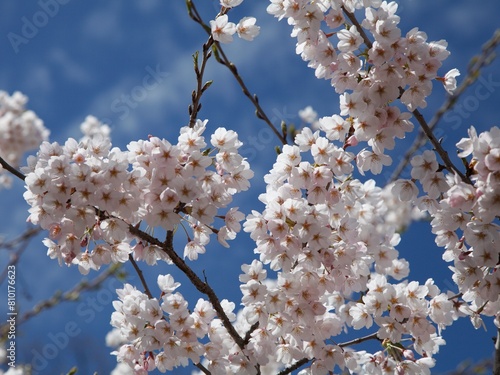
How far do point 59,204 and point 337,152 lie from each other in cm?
133

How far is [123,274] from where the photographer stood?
215 inches

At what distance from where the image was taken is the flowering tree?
2.32m

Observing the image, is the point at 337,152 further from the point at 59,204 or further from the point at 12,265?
the point at 12,265

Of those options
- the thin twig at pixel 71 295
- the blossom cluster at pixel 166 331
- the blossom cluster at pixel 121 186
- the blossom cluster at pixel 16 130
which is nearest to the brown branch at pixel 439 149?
the blossom cluster at pixel 121 186

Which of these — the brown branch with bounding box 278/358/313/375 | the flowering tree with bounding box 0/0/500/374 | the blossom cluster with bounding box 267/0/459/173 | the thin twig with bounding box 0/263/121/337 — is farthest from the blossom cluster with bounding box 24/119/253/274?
the thin twig with bounding box 0/263/121/337

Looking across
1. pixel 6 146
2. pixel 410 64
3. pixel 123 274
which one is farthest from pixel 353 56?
pixel 6 146

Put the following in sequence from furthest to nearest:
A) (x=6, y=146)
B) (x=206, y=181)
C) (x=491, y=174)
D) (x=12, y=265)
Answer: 1. (x=6, y=146)
2. (x=12, y=265)
3. (x=206, y=181)
4. (x=491, y=174)

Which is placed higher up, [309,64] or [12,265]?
[12,265]

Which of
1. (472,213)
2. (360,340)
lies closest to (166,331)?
(360,340)

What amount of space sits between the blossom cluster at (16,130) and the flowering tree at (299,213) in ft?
21.4

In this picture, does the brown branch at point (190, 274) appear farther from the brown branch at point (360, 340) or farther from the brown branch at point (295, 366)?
the brown branch at point (360, 340)

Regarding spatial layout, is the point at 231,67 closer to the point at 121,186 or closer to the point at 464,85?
the point at 121,186

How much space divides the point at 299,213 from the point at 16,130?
7.49 m

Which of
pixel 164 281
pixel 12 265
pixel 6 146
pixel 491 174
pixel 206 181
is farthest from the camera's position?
pixel 6 146
